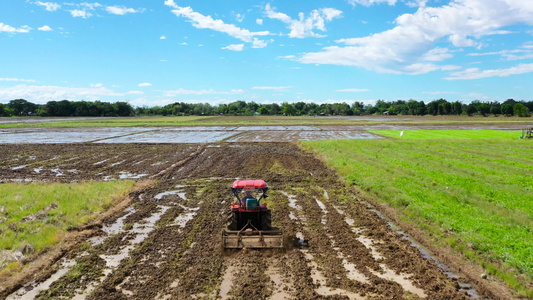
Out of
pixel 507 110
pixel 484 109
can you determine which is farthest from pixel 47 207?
pixel 484 109

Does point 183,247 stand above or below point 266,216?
below

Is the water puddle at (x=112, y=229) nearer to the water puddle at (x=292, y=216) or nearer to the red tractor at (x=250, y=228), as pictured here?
the red tractor at (x=250, y=228)

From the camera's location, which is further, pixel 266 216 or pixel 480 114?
pixel 480 114

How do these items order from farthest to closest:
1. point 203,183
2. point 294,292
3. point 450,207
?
point 203,183 < point 450,207 < point 294,292

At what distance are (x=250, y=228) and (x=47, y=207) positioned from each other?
10334mm

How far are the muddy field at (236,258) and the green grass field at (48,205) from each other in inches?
49.6

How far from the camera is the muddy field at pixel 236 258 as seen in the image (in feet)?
28.7

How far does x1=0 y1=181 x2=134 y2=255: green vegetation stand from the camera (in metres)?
12.6

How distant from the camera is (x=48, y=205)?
16.7m

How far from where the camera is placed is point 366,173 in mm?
23000

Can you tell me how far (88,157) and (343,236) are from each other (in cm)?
2919

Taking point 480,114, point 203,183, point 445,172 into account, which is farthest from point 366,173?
point 480,114

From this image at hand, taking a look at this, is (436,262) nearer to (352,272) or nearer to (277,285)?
(352,272)

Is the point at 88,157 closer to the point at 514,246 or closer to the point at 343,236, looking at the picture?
the point at 343,236
